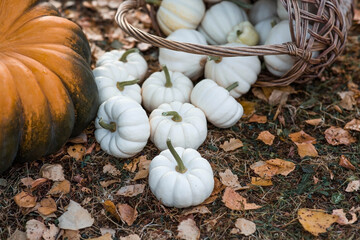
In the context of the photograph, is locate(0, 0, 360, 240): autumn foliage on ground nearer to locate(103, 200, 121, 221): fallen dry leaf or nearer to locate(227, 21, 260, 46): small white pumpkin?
locate(103, 200, 121, 221): fallen dry leaf

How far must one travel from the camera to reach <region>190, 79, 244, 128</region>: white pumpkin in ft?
8.11

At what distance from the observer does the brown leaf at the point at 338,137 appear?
2469 mm

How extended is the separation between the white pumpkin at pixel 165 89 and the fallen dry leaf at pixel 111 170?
485 mm

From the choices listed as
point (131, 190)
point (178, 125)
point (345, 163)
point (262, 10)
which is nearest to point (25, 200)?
point (131, 190)

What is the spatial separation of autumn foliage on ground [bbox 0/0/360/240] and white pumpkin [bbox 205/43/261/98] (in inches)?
6.3

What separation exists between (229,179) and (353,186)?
0.64 meters

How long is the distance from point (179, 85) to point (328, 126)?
0.97m

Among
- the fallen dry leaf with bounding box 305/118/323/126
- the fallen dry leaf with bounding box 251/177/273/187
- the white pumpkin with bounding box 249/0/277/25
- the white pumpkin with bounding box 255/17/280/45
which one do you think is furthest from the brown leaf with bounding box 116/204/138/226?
the white pumpkin with bounding box 249/0/277/25

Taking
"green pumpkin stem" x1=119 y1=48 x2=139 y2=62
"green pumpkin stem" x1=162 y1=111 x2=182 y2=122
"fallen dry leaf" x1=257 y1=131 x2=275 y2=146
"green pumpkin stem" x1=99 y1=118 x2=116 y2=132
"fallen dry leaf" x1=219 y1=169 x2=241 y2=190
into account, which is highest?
"green pumpkin stem" x1=119 y1=48 x2=139 y2=62

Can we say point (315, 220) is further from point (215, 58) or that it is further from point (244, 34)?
point (244, 34)

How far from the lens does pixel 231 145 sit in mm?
2455

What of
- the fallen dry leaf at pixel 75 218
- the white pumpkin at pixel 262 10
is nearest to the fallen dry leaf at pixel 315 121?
the white pumpkin at pixel 262 10

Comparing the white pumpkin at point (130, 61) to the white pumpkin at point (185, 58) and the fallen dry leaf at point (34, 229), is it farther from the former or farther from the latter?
the fallen dry leaf at point (34, 229)

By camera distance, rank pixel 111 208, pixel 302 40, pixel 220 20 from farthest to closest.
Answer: pixel 220 20 → pixel 302 40 → pixel 111 208
